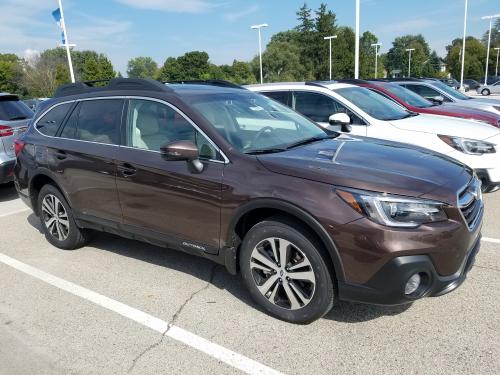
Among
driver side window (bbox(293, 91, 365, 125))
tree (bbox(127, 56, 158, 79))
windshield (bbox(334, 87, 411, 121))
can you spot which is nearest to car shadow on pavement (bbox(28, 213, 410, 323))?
driver side window (bbox(293, 91, 365, 125))

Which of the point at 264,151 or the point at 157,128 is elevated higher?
the point at 157,128

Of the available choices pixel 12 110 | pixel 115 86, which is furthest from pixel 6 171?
pixel 115 86

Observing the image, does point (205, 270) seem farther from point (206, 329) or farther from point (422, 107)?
point (422, 107)

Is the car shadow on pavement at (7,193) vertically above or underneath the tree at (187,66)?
underneath

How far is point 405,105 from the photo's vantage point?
8.17 m

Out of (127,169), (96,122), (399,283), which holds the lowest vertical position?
(399,283)

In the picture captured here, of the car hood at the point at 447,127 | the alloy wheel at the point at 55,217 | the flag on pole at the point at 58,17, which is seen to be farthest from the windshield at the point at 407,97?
the flag on pole at the point at 58,17

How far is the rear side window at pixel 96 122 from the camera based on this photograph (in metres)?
4.24

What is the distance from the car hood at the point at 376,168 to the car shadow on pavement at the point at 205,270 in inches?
41.3

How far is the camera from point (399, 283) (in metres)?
2.79

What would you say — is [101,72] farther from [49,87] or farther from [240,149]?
[240,149]

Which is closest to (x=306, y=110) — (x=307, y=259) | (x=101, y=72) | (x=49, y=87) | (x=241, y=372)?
(x=307, y=259)

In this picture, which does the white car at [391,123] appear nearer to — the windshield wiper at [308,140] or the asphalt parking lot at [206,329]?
the windshield wiper at [308,140]

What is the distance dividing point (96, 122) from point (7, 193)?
16.5 ft
